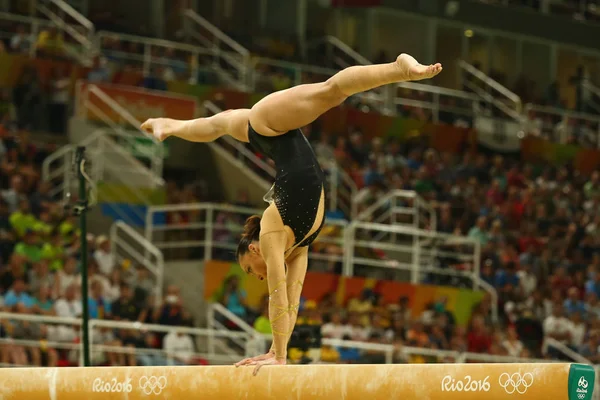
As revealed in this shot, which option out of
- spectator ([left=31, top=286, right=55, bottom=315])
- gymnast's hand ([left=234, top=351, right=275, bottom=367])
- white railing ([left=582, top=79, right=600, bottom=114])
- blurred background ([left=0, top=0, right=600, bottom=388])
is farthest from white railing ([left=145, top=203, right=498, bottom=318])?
white railing ([left=582, top=79, right=600, bottom=114])

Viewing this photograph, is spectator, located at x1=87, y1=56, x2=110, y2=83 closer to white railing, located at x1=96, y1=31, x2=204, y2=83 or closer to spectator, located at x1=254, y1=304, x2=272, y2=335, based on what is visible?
white railing, located at x1=96, y1=31, x2=204, y2=83

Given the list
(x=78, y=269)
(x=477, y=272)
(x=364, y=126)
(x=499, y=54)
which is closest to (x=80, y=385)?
(x=78, y=269)

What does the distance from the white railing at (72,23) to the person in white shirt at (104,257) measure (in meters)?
5.16

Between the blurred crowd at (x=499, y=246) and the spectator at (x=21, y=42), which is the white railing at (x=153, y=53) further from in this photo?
the blurred crowd at (x=499, y=246)

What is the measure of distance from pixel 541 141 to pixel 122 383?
18.0m

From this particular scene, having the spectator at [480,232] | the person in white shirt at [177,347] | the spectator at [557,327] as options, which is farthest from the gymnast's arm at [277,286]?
the spectator at [480,232]

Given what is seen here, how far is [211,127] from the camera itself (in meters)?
7.31

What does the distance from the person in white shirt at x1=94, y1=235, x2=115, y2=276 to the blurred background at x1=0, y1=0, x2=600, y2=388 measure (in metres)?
0.03

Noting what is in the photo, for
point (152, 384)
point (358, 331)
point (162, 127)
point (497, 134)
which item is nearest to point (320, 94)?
point (162, 127)

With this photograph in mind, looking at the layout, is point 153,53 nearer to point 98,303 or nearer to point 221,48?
point 221,48

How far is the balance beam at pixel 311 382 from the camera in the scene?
17.7 feet

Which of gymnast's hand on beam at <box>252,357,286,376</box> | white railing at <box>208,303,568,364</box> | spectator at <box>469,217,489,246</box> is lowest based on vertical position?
white railing at <box>208,303,568,364</box>

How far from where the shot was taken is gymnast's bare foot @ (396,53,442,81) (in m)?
5.93

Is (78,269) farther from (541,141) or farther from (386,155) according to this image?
(541,141)
